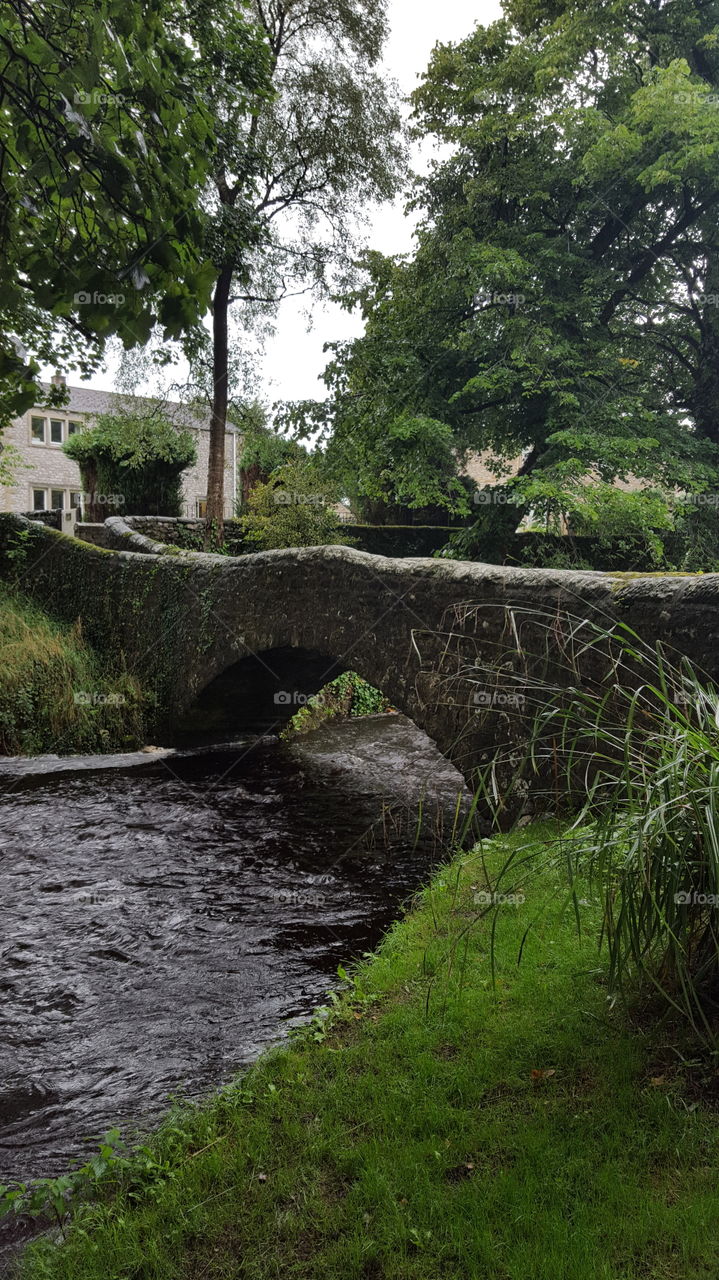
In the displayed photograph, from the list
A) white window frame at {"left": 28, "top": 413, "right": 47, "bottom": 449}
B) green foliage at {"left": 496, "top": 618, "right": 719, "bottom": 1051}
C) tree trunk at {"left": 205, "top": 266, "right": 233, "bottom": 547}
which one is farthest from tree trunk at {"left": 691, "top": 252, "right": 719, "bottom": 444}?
white window frame at {"left": 28, "top": 413, "right": 47, "bottom": 449}

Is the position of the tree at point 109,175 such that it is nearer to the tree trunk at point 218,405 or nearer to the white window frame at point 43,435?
the tree trunk at point 218,405

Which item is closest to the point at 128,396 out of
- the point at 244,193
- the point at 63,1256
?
the point at 244,193

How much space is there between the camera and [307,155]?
59.1 ft

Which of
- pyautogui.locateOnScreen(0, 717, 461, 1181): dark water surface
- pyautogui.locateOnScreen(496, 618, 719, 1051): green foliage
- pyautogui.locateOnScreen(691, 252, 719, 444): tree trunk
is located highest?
pyautogui.locateOnScreen(691, 252, 719, 444): tree trunk

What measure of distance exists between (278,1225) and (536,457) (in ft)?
46.4

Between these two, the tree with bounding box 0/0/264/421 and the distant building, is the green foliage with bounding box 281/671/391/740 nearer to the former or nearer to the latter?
the tree with bounding box 0/0/264/421

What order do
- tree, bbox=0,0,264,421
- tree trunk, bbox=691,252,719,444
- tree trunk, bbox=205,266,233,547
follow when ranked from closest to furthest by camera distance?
tree, bbox=0,0,264,421
tree trunk, bbox=691,252,719,444
tree trunk, bbox=205,266,233,547

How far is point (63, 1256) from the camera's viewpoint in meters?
2.42

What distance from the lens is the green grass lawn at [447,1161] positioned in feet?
6.99

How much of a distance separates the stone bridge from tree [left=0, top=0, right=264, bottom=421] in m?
2.09

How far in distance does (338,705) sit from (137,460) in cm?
863

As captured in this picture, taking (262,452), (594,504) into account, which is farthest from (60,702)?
(262,452)

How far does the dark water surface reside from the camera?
3590mm

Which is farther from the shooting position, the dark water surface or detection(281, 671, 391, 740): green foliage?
detection(281, 671, 391, 740): green foliage
